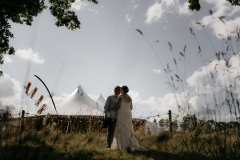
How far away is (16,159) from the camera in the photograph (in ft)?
3.61

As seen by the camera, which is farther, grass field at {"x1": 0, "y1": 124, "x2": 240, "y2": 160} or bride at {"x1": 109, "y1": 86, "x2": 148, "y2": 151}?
bride at {"x1": 109, "y1": 86, "x2": 148, "y2": 151}

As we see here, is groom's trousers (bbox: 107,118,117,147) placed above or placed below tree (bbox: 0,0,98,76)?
below

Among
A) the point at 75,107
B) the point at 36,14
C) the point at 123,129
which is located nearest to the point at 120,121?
the point at 123,129

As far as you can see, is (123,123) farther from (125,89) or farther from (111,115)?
(125,89)

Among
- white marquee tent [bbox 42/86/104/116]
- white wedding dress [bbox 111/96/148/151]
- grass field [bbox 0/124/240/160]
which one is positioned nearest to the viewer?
grass field [bbox 0/124/240/160]

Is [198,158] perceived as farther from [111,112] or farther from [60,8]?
[60,8]

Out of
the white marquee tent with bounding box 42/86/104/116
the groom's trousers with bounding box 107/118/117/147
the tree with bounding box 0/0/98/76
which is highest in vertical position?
the tree with bounding box 0/0/98/76

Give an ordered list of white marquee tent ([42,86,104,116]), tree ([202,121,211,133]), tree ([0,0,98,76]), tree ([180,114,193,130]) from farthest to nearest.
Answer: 1. white marquee tent ([42,86,104,116])
2. tree ([0,0,98,76])
3. tree ([180,114,193,130])
4. tree ([202,121,211,133])

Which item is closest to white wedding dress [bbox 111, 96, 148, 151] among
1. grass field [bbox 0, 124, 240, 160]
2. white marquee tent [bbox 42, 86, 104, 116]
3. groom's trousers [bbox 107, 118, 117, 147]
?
groom's trousers [bbox 107, 118, 117, 147]

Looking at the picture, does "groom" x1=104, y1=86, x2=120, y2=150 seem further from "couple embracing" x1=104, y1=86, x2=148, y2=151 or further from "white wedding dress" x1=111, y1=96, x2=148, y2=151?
"white wedding dress" x1=111, y1=96, x2=148, y2=151

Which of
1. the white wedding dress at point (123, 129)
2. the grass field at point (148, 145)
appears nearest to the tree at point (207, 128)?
the grass field at point (148, 145)

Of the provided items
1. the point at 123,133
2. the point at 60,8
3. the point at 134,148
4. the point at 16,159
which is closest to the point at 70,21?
the point at 60,8

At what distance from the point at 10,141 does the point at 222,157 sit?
3.19 meters

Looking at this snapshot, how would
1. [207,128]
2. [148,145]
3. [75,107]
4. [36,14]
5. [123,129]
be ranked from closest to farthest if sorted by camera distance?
[207,128] → [148,145] → [123,129] → [36,14] → [75,107]
